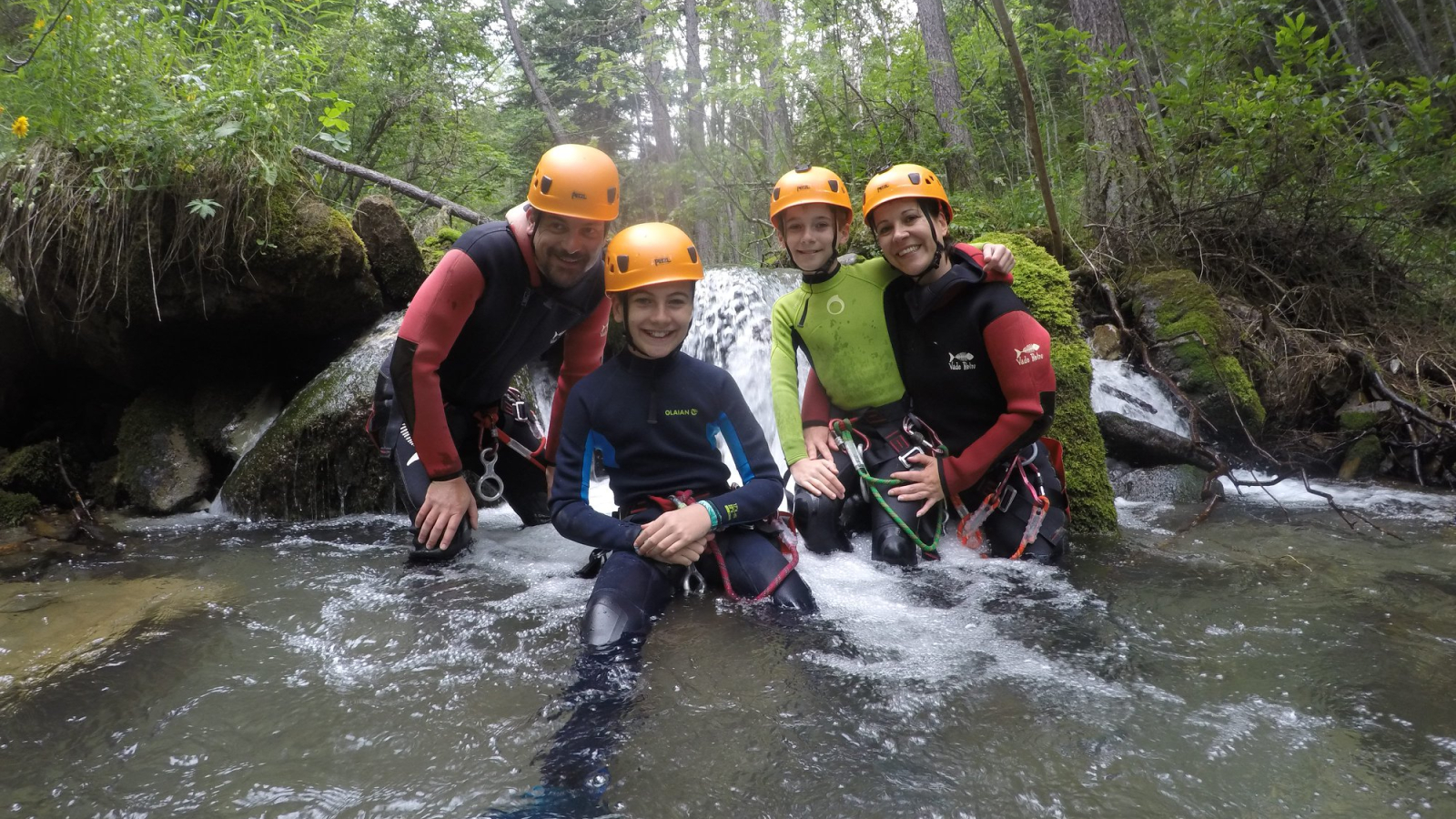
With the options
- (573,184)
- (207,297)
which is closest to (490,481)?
(573,184)

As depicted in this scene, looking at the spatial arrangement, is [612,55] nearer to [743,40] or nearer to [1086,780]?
[743,40]

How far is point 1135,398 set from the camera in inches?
235

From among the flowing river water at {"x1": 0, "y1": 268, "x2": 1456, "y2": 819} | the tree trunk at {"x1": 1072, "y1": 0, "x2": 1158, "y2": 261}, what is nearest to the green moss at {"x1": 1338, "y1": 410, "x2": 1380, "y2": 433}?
the tree trunk at {"x1": 1072, "y1": 0, "x2": 1158, "y2": 261}

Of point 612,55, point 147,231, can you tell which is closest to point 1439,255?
point 147,231

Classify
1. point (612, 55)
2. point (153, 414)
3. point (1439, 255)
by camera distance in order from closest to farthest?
point (153, 414) → point (1439, 255) → point (612, 55)

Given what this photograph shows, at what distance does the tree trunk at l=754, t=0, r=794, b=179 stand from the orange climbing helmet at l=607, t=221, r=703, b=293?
870 cm

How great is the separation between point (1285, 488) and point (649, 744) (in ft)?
17.3

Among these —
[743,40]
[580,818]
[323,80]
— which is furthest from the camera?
[743,40]

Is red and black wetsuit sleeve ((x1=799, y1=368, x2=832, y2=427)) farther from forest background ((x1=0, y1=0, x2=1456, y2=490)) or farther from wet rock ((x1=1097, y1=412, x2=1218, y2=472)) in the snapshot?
wet rock ((x1=1097, y1=412, x2=1218, y2=472))

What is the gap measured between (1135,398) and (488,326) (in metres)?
4.97

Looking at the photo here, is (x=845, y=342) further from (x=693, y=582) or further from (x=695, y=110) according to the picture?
(x=695, y=110)

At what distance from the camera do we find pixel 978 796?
1744mm

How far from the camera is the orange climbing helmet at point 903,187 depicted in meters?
3.34

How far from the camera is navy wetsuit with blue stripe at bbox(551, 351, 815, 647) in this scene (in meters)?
2.85
